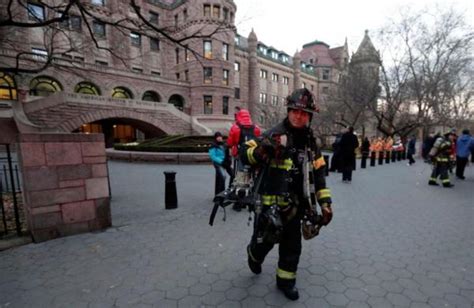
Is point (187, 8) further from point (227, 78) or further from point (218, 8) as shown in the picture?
point (227, 78)

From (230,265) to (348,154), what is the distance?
6938mm

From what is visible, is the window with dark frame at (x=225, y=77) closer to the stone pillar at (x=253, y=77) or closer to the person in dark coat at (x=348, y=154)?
the stone pillar at (x=253, y=77)

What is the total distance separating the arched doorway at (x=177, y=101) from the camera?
31.1m

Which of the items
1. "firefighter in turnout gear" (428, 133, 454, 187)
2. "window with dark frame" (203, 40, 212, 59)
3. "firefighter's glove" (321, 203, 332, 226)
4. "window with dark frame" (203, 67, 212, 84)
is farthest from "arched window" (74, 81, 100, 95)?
"firefighter's glove" (321, 203, 332, 226)

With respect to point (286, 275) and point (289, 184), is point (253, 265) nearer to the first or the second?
point (286, 275)

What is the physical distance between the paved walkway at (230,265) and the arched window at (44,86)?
24953 mm

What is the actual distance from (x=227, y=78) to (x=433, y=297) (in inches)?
1238

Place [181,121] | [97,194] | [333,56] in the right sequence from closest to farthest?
1. [97,194]
2. [181,121]
3. [333,56]

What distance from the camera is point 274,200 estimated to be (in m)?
2.23

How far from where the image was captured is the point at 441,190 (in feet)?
24.0

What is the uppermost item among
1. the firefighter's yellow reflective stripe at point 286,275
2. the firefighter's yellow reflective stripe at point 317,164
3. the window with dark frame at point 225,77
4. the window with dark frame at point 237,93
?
the window with dark frame at point 225,77

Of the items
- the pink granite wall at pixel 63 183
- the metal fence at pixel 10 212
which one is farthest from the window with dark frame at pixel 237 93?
the pink granite wall at pixel 63 183

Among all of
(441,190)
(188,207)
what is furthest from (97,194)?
(441,190)

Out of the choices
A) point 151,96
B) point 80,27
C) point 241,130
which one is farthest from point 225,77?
point 241,130
